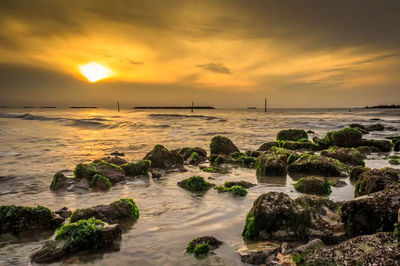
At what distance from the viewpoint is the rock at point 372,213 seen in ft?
11.9

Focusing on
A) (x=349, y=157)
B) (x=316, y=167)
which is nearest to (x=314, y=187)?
(x=316, y=167)

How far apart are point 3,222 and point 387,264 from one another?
17.1 feet

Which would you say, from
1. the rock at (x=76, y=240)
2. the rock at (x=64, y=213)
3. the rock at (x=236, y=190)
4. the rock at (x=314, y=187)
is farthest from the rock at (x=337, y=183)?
the rock at (x=64, y=213)

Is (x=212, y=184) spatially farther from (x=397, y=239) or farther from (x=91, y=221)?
(x=397, y=239)

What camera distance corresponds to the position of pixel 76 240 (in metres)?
3.89

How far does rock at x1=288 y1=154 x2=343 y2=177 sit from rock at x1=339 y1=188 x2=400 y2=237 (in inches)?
190

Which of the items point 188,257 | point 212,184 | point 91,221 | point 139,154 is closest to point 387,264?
point 188,257

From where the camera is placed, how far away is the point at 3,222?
15.2 feet

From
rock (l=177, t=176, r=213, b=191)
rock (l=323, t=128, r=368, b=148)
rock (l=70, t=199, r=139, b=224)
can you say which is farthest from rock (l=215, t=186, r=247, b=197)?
rock (l=323, t=128, r=368, b=148)

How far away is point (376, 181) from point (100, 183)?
614 centimetres

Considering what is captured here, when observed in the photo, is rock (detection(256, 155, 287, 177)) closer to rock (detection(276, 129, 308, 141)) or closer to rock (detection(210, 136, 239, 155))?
rock (detection(210, 136, 239, 155))

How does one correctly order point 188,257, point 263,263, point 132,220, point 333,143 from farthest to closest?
point 333,143 < point 132,220 < point 188,257 < point 263,263

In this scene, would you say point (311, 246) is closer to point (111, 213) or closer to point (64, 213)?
point (111, 213)

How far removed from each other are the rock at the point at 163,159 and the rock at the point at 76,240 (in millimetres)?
5706
